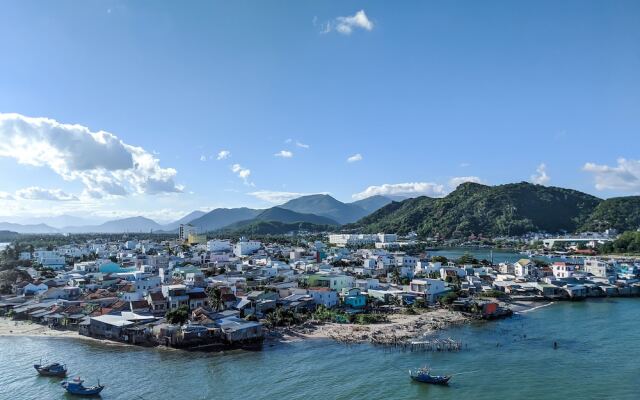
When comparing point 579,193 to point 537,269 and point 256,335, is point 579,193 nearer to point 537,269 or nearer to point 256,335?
point 537,269

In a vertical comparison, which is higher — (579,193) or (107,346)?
(579,193)

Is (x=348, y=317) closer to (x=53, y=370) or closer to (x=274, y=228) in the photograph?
(x=53, y=370)

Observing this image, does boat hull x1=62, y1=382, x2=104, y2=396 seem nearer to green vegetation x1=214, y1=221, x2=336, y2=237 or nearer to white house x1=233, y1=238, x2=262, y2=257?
white house x1=233, y1=238, x2=262, y2=257

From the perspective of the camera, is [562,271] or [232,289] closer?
[232,289]

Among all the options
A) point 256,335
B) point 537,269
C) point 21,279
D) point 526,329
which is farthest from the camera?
point 537,269

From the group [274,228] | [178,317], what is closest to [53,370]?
[178,317]

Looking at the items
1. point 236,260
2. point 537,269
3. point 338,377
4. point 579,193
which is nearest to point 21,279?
point 236,260

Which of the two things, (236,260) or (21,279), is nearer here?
(21,279)
